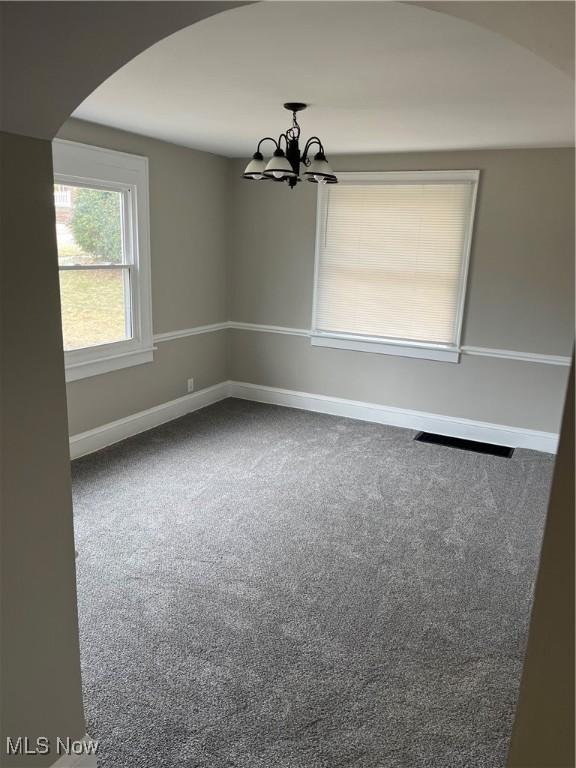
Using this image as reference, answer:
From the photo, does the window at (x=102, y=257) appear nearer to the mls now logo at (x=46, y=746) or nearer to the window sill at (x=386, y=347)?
the window sill at (x=386, y=347)

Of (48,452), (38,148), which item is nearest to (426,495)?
(48,452)

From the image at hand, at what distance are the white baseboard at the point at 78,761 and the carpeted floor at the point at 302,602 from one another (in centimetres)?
8

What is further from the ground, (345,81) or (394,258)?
(345,81)

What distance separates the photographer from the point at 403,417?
5.08 meters

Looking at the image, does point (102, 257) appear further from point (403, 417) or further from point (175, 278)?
point (403, 417)

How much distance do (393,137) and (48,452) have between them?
340cm

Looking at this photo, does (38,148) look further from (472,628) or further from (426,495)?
(426,495)

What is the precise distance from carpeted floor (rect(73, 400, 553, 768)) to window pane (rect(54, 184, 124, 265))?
148 centimetres

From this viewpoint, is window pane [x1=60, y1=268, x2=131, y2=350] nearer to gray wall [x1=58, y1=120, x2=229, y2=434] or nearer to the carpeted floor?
gray wall [x1=58, y1=120, x2=229, y2=434]

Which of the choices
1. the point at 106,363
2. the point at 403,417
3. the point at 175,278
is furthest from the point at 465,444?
A: the point at 106,363

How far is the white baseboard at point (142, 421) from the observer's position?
414 cm

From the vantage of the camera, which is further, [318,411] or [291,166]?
[318,411]

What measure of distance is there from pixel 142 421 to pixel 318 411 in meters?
1.72

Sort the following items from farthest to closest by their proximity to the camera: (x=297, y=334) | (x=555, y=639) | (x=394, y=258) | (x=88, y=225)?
(x=297, y=334), (x=394, y=258), (x=88, y=225), (x=555, y=639)
